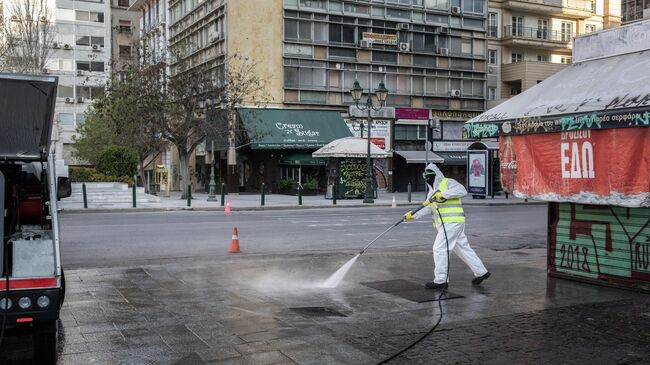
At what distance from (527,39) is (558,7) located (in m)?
3.66

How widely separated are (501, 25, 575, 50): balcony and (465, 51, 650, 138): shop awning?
1557 inches

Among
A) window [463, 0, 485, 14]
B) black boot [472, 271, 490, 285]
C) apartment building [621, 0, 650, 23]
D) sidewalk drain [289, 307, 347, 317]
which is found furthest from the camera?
window [463, 0, 485, 14]

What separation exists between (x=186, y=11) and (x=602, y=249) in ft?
140

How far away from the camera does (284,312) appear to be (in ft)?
23.3

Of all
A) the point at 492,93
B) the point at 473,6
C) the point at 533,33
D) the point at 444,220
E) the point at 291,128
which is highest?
the point at 473,6

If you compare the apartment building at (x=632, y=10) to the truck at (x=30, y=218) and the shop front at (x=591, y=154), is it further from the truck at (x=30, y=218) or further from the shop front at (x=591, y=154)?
the truck at (x=30, y=218)

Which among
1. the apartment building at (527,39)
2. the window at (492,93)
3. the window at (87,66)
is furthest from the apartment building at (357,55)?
the window at (87,66)

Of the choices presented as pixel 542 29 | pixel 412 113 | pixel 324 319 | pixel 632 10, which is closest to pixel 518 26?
pixel 542 29

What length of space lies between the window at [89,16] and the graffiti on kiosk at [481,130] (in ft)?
194

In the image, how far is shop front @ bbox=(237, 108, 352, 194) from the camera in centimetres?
3691

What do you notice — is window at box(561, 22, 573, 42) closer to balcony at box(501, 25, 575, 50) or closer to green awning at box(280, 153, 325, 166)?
balcony at box(501, 25, 575, 50)

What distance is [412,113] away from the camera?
43.1 meters

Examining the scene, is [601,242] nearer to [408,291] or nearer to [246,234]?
[408,291]

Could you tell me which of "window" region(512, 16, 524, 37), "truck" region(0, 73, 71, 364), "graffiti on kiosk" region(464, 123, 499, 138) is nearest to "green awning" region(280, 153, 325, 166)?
"window" region(512, 16, 524, 37)
